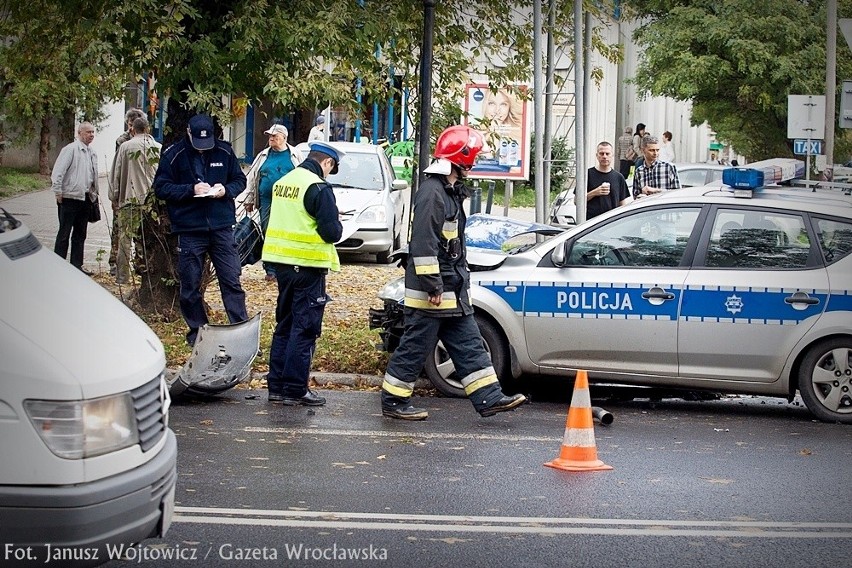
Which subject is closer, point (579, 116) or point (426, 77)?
point (426, 77)

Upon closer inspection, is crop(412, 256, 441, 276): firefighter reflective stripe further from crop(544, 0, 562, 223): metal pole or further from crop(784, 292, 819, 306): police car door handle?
crop(544, 0, 562, 223): metal pole

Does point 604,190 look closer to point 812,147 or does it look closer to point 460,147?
point 460,147

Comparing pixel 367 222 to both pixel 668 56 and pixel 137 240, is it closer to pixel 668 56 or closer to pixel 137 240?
pixel 137 240

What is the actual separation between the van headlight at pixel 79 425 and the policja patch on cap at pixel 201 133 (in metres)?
6.17

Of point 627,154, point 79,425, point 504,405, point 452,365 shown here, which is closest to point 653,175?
point 452,365

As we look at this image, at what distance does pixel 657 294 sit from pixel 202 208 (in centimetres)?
363

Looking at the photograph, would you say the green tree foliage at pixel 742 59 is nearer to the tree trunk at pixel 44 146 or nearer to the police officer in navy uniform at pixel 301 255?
the tree trunk at pixel 44 146

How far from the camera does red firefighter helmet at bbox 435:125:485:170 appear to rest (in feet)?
28.7

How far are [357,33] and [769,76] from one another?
79.0ft

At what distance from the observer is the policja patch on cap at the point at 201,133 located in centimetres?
1039

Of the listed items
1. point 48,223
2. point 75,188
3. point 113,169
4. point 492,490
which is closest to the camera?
point 492,490

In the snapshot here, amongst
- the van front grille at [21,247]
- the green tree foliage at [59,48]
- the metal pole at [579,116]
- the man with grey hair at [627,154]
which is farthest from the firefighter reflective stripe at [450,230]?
the man with grey hair at [627,154]

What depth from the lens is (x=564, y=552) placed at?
5844mm

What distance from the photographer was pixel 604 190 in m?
13.6
